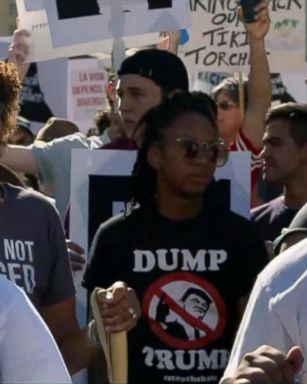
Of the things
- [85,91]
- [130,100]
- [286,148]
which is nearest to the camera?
[130,100]

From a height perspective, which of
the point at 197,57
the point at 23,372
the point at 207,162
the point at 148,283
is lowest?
the point at 197,57

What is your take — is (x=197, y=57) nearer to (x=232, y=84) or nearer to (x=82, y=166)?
(x=232, y=84)

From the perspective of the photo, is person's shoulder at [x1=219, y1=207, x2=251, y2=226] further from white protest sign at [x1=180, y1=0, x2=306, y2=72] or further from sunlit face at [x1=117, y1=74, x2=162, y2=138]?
white protest sign at [x1=180, y1=0, x2=306, y2=72]

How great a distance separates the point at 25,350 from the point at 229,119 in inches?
191

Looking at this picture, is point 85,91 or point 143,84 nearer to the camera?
point 143,84

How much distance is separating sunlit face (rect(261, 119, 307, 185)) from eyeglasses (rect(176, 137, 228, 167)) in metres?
1.56

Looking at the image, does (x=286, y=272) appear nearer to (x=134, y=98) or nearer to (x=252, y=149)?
(x=134, y=98)

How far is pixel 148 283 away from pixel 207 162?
429 millimetres

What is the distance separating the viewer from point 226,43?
28.3ft

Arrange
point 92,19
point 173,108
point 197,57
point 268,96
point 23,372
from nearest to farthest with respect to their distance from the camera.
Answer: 1. point 23,372
2. point 173,108
3. point 268,96
4. point 92,19
5. point 197,57

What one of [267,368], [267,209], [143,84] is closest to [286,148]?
[267,209]

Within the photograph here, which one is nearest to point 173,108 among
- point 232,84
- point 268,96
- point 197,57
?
point 268,96

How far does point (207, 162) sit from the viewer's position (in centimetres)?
456

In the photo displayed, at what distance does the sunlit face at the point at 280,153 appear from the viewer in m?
6.15
